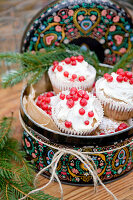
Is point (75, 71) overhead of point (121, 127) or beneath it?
overhead

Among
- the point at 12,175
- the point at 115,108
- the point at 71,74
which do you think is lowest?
the point at 12,175

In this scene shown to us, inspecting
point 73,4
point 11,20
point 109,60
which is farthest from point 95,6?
point 11,20

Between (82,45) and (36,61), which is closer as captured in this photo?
(36,61)

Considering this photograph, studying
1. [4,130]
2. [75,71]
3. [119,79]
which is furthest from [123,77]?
[4,130]

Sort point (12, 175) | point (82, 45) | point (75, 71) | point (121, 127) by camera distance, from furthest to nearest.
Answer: point (82, 45) < point (75, 71) < point (121, 127) < point (12, 175)

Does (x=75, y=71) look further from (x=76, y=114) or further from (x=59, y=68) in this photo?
(x=76, y=114)
